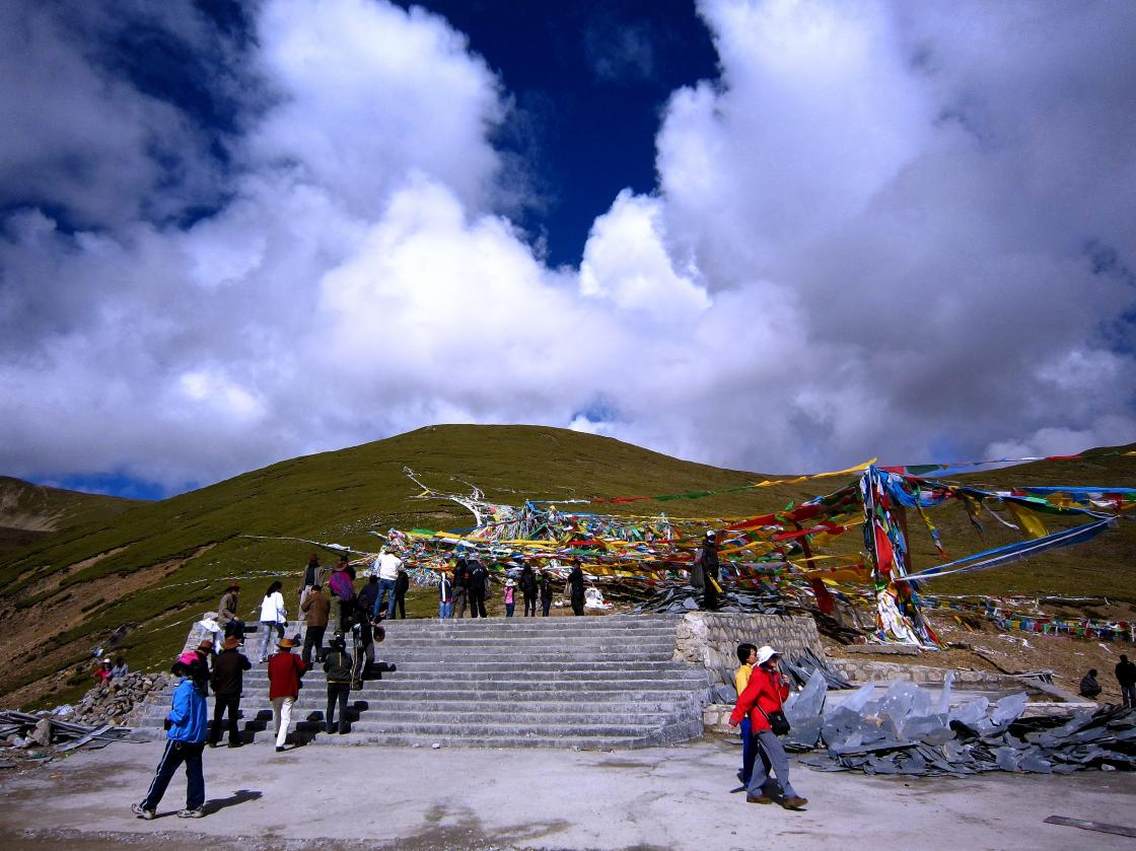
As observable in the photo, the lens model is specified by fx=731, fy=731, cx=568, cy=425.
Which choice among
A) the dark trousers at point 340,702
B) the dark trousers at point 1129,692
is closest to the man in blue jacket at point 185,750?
the dark trousers at point 340,702

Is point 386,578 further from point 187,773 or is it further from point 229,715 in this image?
point 187,773

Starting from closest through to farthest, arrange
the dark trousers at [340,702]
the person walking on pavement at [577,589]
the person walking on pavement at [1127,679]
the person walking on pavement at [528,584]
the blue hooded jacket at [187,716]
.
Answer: the blue hooded jacket at [187,716] < the dark trousers at [340,702] < the person walking on pavement at [1127,679] < the person walking on pavement at [577,589] < the person walking on pavement at [528,584]

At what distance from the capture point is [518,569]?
21.1 meters

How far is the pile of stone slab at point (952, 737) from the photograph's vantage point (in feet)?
26.7

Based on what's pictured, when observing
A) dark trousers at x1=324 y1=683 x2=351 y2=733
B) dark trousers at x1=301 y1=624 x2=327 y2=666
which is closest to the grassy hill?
dark trousers at x1=301 y1=624 x2=327 y2=666

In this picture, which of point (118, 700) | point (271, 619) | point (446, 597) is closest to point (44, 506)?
point (118, 700)

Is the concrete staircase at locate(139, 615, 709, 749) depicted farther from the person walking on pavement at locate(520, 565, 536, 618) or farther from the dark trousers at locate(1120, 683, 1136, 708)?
the dark trousers at locate(1120, 683, 1136, 708)

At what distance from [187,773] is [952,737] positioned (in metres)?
8.37

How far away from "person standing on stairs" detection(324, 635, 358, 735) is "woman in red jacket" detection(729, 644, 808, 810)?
635 centimetres

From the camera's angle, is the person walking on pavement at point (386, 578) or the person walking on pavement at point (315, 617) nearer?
the person walking on pavement at point (315, 617)

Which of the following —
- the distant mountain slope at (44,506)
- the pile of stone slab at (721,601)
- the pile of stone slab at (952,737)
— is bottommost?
the pile of stone slab at (952,737)

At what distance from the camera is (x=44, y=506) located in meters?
169

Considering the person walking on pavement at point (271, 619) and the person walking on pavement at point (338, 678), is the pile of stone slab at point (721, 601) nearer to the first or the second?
the person walking on pavement at point (338, 678)

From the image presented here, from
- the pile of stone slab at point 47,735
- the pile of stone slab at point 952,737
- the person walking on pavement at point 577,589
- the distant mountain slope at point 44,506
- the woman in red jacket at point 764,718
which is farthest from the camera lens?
the distant mountain slope at point 44,506
